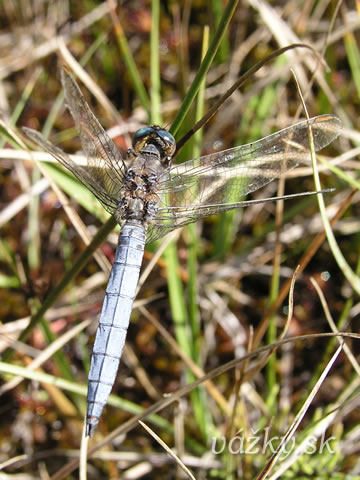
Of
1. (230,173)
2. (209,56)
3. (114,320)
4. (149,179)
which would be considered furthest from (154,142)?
(114,320)

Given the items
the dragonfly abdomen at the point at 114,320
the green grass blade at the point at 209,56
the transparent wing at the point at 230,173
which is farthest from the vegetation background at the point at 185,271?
the green grass blade at the point at 209,56

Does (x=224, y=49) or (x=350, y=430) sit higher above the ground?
(x=224, y=49)

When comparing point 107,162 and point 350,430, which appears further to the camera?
point 350,430

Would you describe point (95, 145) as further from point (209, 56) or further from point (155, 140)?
point (209, 56)

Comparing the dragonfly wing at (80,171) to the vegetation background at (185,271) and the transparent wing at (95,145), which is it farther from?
the vegetation background at (185,271)

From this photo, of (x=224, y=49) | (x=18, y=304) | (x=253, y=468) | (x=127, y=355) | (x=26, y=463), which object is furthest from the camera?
(x=224, y=49)

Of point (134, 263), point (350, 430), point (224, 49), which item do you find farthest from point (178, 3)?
point (350, 430)

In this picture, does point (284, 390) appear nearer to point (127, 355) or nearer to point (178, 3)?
point (127, 355)
